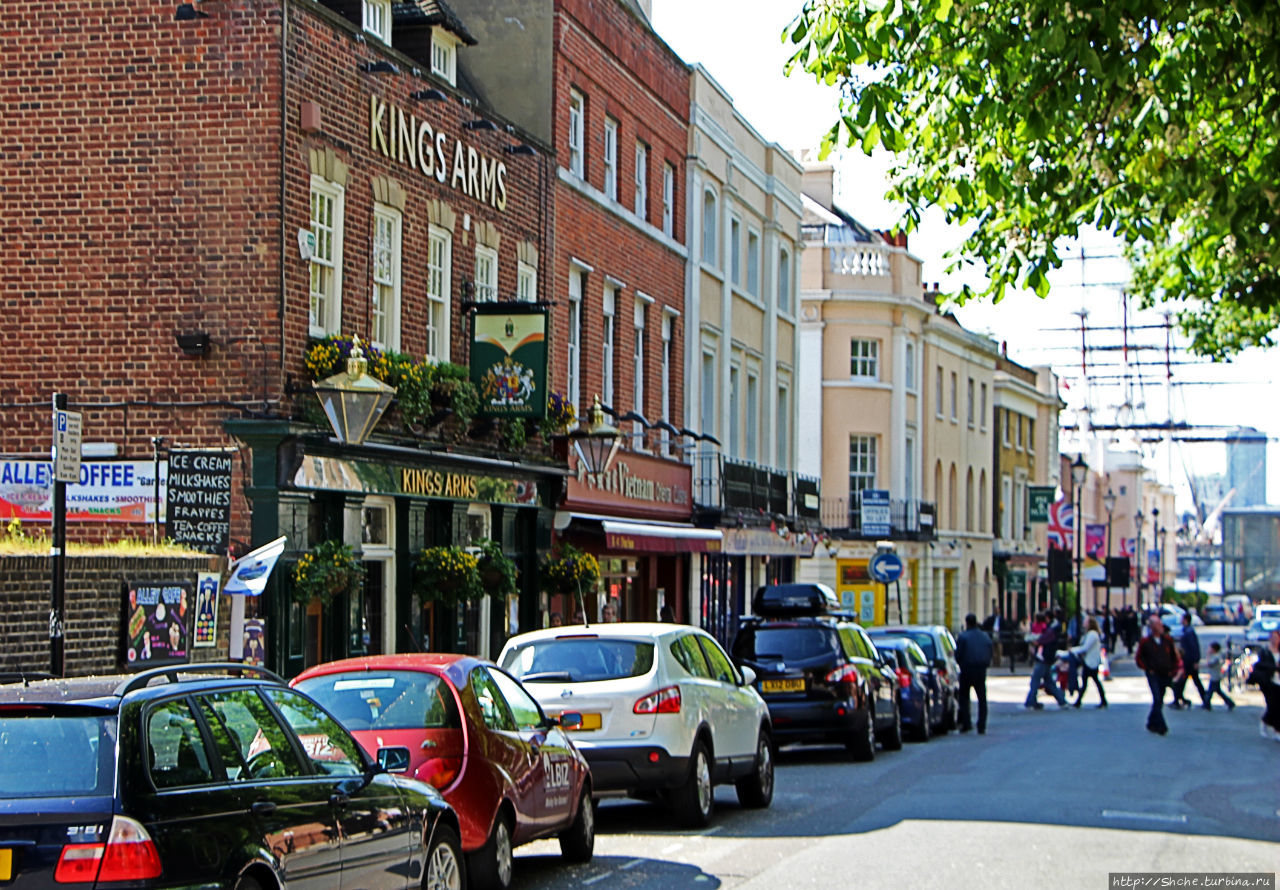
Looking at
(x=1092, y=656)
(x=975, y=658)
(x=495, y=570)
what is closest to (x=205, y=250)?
(x=495, y=570)

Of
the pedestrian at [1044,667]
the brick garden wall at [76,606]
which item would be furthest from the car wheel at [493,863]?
the pedestrian at [1044,667]

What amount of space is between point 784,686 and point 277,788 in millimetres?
13923

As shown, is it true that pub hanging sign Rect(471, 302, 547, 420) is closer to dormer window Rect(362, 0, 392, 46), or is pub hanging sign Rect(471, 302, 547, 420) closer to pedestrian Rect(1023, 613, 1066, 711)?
dormer window Rect(362, 0, 392, 46)

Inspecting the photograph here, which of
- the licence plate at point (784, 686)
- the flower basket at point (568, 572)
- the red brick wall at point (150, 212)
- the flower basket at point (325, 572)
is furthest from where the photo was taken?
the flower basket at point (568, 572)

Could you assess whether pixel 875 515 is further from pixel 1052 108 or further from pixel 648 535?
pixel 1052 108

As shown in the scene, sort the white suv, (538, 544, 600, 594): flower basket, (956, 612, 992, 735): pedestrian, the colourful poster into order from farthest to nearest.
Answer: (956, 612, 992, 735): pedestrian → (538, 544, 600, 594): flower basket → the colourful poster → the white suv

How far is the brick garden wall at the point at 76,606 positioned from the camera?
47.1ft

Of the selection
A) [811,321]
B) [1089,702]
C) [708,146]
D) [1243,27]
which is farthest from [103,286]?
[811,321]

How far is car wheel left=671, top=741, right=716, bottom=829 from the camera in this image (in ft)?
48.9

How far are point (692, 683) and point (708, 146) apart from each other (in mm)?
22059

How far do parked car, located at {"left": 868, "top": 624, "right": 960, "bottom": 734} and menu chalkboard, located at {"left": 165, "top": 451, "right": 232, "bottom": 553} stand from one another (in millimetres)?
13625

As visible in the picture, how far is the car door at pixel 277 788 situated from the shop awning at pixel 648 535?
18.7 meters

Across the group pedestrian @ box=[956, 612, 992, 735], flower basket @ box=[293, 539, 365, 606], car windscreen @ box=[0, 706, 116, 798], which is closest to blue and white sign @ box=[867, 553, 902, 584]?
pedestrian @ box=[956, 612, 992, 735]

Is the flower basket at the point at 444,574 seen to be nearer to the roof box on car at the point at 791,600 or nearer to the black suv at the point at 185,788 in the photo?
the roof box on car at the point at 791,600
